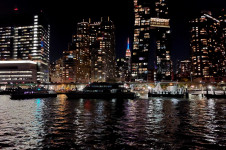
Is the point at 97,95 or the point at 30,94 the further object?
the point at 30,94

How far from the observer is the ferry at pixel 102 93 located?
102 m

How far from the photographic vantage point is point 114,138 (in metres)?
22.7

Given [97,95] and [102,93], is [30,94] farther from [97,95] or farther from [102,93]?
[102,93]

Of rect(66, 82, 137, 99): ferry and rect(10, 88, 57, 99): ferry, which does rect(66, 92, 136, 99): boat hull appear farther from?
rect(10, 88, 57, 99): ferry

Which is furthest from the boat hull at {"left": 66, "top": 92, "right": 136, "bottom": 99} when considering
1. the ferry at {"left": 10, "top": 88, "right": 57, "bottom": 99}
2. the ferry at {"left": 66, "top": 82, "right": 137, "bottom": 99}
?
the ferry at {"left": 10, "top": 88, "right": 57, "bottom": 99}

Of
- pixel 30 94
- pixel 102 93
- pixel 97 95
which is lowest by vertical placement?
pixel 97 95

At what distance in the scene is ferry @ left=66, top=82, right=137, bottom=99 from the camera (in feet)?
336

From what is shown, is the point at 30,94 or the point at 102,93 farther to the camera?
the point at 30,94

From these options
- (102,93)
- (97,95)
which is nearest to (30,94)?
(97,95)

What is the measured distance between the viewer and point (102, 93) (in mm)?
103125

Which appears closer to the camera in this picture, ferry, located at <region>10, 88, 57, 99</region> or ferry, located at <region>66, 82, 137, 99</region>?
ferry, located at <region>66, 82, 137, 99</region>

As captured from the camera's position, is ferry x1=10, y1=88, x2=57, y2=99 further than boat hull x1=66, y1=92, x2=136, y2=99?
Yes

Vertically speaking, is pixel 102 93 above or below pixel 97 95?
above

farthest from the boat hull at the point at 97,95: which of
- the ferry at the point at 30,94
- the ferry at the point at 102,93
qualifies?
the ferry at the point at 30,94
